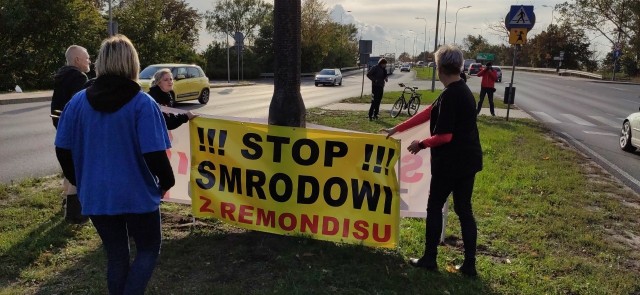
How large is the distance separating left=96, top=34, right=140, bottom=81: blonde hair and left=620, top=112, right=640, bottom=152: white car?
10944mm

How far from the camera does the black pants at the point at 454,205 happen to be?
396cm

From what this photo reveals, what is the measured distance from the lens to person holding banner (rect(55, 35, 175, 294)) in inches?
106

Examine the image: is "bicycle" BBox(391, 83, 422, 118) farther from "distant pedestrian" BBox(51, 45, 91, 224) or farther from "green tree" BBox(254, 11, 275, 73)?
"green tree" BBox(254, 11, 275, 73)

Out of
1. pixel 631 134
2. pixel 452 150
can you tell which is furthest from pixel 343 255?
pixel 631 134

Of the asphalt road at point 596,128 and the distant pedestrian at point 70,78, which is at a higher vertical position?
the distant pedestrian at point 70,78

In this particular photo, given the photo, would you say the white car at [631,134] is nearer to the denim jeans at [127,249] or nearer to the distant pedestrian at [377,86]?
the distant pedestrian at [377,86]

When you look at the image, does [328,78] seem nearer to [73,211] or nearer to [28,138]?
[28,138]

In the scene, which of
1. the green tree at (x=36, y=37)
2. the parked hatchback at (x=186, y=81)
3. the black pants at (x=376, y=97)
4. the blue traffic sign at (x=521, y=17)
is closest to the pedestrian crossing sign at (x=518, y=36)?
the blue traffic sign at (x=521, y=17)

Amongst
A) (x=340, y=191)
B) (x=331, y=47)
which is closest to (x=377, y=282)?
(x=340, y=191)

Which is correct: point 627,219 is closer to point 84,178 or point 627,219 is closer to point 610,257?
point 610,257

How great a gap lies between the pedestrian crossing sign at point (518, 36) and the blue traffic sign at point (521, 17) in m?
0.11

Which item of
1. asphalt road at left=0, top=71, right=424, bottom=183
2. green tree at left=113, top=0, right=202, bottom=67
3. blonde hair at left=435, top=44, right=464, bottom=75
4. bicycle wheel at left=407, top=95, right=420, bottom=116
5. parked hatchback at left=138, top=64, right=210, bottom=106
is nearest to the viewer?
blonde hair at left=435, top=44, right=464, bottom=75

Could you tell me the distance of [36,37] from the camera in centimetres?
2555

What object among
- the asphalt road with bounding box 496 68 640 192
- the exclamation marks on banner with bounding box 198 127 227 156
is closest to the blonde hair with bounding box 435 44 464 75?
the exclamation marks on banner with bounding box 198 127 227 156
